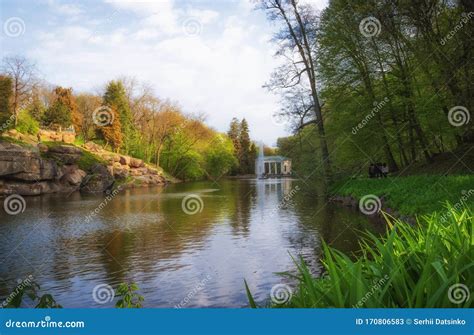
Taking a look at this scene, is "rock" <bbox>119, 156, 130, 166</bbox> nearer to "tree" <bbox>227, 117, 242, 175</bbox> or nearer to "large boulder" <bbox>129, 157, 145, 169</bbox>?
"large boulder" <bbox>129, 157, 145, 169</bbox>

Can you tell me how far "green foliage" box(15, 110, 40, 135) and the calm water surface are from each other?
28039 millimetres

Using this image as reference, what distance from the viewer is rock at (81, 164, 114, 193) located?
42.8m

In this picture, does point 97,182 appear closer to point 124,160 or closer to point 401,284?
point 124,160

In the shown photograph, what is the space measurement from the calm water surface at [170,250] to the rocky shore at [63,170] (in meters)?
16.0

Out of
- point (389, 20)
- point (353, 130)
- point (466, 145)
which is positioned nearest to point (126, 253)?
point (389, 20)

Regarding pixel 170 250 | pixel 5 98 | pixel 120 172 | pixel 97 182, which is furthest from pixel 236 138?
pixel 170 250

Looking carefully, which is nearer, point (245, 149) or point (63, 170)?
point (63, 170)

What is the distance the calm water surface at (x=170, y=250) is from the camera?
840cm

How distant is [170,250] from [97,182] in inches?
1310

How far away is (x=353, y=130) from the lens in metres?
23.3

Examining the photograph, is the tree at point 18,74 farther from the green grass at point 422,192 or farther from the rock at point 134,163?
the green grass at point 422,192

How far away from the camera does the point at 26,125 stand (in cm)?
4616

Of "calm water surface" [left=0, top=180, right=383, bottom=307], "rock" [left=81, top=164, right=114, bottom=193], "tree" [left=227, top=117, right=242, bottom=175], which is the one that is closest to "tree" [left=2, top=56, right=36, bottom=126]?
"rock" [left=81, top=164, right=114, bottom=193]

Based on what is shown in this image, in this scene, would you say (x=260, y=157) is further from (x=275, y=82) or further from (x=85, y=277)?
(x=85, y=277)
